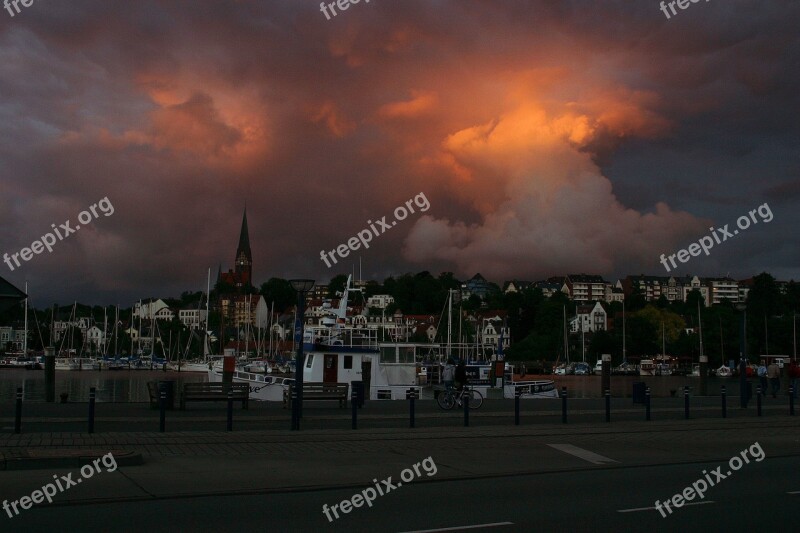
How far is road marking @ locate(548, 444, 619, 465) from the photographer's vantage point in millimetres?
16516

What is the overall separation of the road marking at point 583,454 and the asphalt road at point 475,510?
237cm

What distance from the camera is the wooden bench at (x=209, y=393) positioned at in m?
28.7

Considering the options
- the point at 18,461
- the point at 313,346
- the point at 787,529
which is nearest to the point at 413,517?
the point at 787,529

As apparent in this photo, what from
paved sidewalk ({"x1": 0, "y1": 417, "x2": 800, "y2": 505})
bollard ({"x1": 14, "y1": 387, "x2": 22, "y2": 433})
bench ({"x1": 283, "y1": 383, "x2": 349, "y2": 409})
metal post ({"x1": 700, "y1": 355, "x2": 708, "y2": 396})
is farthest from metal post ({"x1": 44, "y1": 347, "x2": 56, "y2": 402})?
metal post ({"x1": 700, "y1": 355, "x2": 708, "y2": 396})

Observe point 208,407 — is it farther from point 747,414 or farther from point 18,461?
point 747,414

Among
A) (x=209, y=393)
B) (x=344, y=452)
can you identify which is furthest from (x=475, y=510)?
(x=209, y=393)

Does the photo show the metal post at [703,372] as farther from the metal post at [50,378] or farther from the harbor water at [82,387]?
the metal post at [50,378]

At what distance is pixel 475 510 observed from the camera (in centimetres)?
1108

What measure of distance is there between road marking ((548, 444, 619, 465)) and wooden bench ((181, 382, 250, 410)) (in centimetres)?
1338

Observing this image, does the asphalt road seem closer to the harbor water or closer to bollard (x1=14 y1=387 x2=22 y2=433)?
bollard (x1=14 y1=387 x2=22 y2=433)

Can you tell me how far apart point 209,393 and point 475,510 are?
19474 mm

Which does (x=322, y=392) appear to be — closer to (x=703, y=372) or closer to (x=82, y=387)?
(x=703, y=372)

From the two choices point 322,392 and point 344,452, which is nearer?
point 344,452

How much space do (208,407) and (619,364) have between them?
391ft
